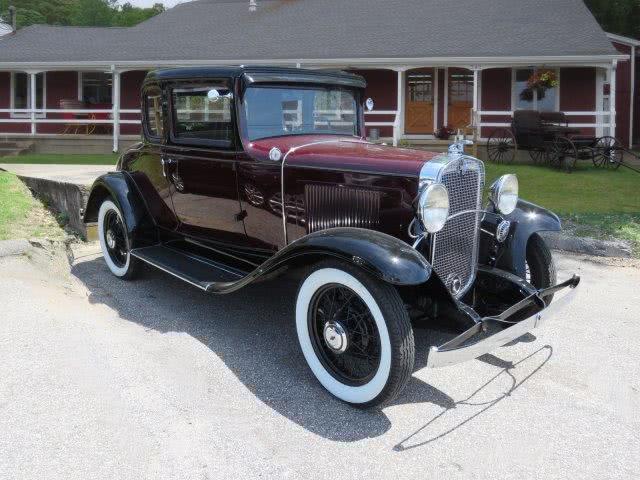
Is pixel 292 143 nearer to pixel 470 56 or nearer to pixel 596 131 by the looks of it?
pixel 470 56

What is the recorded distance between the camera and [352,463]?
2941 mm

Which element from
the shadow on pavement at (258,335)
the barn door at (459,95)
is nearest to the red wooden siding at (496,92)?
the barn door at (459,95)

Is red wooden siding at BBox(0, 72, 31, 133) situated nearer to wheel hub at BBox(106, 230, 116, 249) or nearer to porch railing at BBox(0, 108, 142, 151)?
porch railing at BBox(0, 108, 142, 151)

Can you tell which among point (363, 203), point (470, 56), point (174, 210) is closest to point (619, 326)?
point (363, 203)

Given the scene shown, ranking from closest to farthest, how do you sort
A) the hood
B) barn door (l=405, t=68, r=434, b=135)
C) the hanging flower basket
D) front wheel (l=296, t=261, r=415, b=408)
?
front wheel (l=296, t=261, r=415, b=408)
the hood
the hanging flower basket
barn door (l=405, t=68, r=434, b=135)

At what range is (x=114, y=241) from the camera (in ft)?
19.8

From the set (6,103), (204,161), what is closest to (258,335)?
(204,161)

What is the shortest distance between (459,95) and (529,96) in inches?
77.0

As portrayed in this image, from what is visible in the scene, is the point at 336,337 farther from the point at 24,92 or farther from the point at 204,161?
the point at 24,92

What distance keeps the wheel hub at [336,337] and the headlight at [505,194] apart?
5.08 feet

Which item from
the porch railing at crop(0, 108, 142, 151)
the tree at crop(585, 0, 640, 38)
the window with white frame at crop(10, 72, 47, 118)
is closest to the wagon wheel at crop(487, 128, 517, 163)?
the porch railing at crop(0, 108, 142, 151)

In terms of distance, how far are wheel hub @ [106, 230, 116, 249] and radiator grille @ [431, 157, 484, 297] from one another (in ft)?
11.1

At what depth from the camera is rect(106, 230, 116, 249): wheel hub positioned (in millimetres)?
6055

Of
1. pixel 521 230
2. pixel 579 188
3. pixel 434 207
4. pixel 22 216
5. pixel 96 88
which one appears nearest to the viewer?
pixel 434 207
